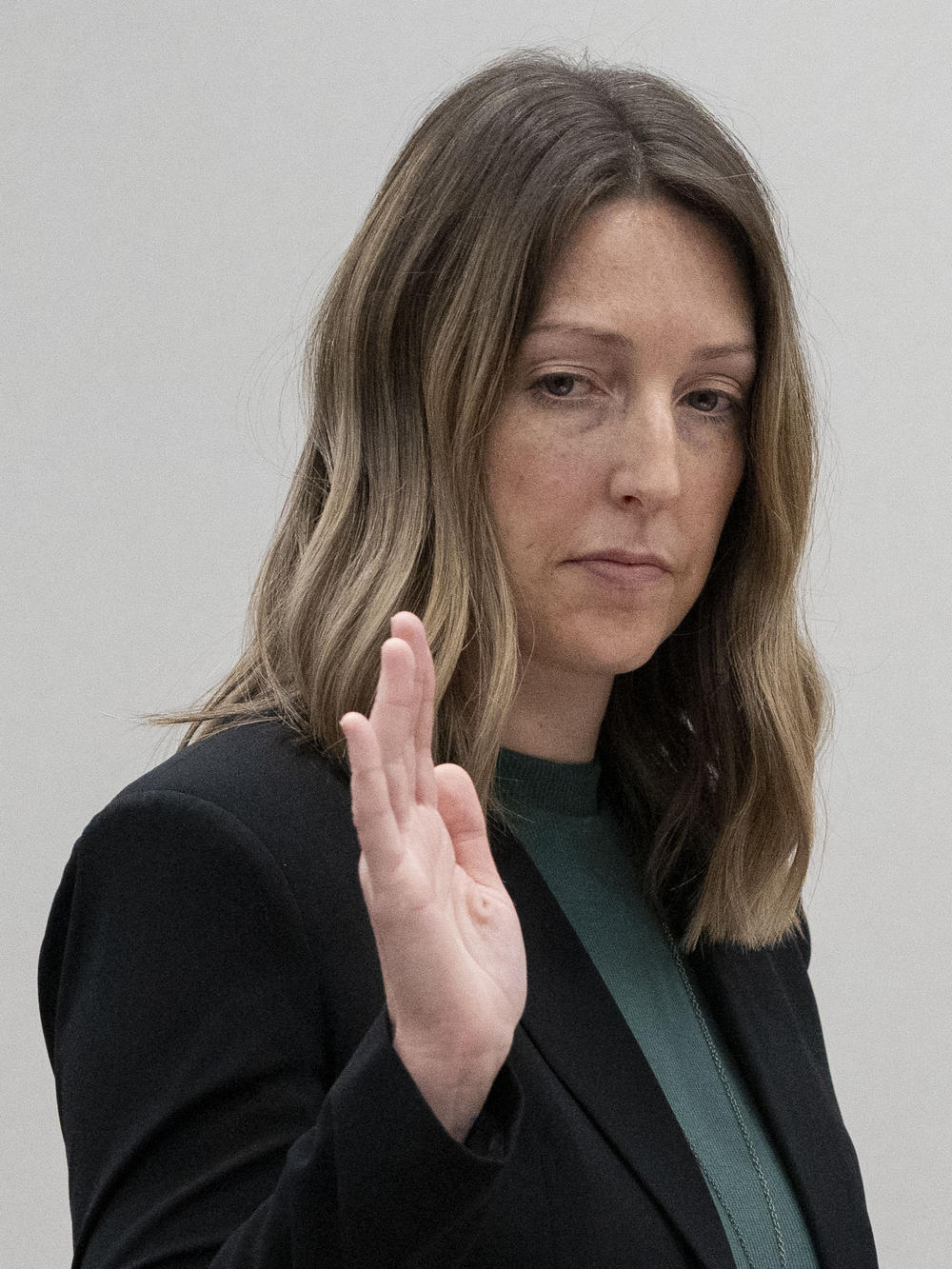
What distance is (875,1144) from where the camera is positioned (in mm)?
2465

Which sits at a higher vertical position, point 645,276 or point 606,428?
point 645,276

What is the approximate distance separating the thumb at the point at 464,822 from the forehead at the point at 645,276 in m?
0.45

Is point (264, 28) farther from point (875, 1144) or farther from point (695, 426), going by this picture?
point (875, 1144)

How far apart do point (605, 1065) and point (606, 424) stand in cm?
48

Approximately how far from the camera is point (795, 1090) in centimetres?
142

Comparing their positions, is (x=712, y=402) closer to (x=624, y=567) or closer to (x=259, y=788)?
(x=624, y=567)

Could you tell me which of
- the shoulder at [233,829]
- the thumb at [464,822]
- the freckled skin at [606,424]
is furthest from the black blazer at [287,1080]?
the freckled skin at [606,424]

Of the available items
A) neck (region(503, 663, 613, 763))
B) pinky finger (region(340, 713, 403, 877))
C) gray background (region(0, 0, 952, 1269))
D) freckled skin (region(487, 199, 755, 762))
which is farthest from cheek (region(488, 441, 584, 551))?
gray background (region(0, 0, 952, 1269))

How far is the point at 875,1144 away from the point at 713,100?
155 cm

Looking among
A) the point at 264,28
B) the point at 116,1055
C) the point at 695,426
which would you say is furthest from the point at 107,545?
the point at 116,1055

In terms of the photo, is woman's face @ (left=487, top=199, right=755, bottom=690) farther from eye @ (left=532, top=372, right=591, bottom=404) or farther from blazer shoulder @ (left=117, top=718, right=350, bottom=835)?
blazer shoulder @ (left=117, top=718, right=350, bottom=835)

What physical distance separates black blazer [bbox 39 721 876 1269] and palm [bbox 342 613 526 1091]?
3cm

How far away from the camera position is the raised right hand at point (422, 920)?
829 millimetres

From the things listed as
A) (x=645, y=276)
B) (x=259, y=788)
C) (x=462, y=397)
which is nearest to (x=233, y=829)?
(x=259, y=788)
